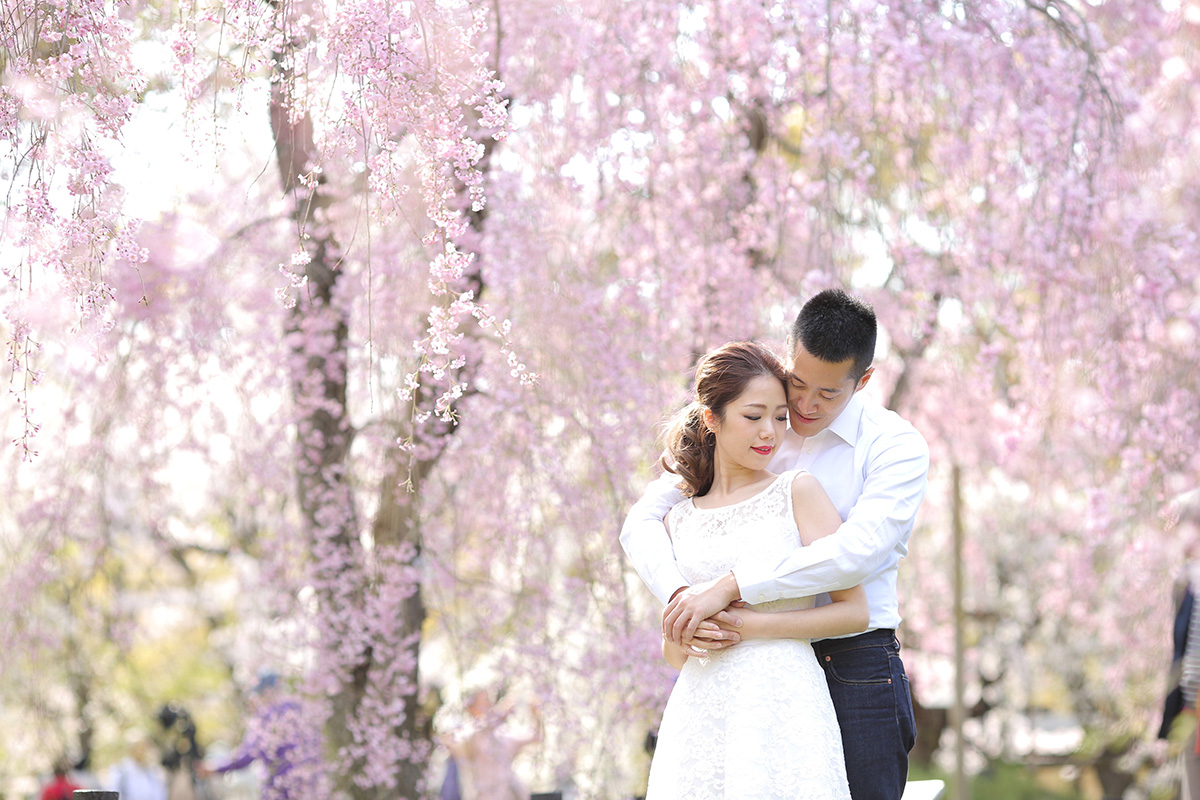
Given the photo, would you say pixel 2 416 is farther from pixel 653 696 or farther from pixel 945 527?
pixel 945 527

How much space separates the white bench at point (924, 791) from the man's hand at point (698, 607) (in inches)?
56.2

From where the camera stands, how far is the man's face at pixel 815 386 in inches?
90.6

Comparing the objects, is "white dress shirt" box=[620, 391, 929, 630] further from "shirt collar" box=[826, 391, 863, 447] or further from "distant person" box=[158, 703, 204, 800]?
"distant person" box=[158, 703, 204, 800]

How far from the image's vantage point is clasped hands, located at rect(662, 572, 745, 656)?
2197 millimetres

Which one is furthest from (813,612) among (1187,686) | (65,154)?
(1187,686)

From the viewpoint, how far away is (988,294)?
5156 mm

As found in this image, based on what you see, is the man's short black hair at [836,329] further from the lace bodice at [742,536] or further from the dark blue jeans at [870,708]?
the dark blue jeans at [870,708]

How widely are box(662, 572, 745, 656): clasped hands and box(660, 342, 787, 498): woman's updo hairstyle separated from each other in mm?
313

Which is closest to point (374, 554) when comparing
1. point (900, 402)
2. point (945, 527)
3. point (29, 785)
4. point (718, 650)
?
point (718, 650)

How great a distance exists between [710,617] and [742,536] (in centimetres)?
17

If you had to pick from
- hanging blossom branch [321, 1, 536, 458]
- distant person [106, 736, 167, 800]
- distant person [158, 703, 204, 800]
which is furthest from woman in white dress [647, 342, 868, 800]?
distant person [106, 736, 167, 800]

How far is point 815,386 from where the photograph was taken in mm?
2320

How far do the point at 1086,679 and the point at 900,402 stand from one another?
23.4 feet

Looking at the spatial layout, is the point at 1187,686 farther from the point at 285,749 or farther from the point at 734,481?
the point at 285,749
